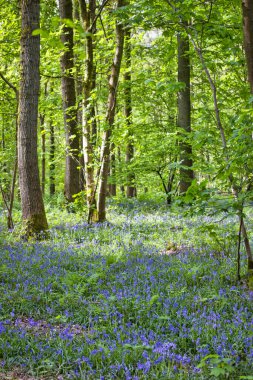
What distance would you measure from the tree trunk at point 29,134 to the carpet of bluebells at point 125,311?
3.41ft

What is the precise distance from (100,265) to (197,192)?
255 cm

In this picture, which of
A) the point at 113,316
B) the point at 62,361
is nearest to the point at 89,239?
the point at 113,316

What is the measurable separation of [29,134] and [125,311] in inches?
216

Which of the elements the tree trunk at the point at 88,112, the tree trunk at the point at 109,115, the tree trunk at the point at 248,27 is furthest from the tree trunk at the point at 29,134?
the tree trunk at the point at 248,27

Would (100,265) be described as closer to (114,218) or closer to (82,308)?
(82,308)

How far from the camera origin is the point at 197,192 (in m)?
4.64

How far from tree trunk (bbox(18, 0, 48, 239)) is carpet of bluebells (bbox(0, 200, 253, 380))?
3.41 ft

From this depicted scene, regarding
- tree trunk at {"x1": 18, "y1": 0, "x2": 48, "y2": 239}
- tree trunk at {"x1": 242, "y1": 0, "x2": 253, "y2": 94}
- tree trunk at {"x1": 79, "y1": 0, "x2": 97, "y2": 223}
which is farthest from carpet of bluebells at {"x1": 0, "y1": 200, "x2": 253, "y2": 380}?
tree trunk at {"x1": 79, "y1": 0, "x2": 97, "y2": 223}

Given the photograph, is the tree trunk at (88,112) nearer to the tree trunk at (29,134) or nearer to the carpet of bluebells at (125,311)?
the tree trunk at (29,134)

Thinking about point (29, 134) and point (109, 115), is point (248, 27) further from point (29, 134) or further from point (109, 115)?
point (109, 115)

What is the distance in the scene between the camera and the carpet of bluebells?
11.6 ft

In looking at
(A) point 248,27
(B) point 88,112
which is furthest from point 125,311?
(B) point 88,112

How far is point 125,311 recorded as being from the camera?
15.4 feet

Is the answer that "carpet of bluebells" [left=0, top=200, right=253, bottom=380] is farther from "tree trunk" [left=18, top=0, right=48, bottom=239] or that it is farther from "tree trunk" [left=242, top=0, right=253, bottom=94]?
"tree trunk" [left=242, top=0, right=253, bottom=94]
